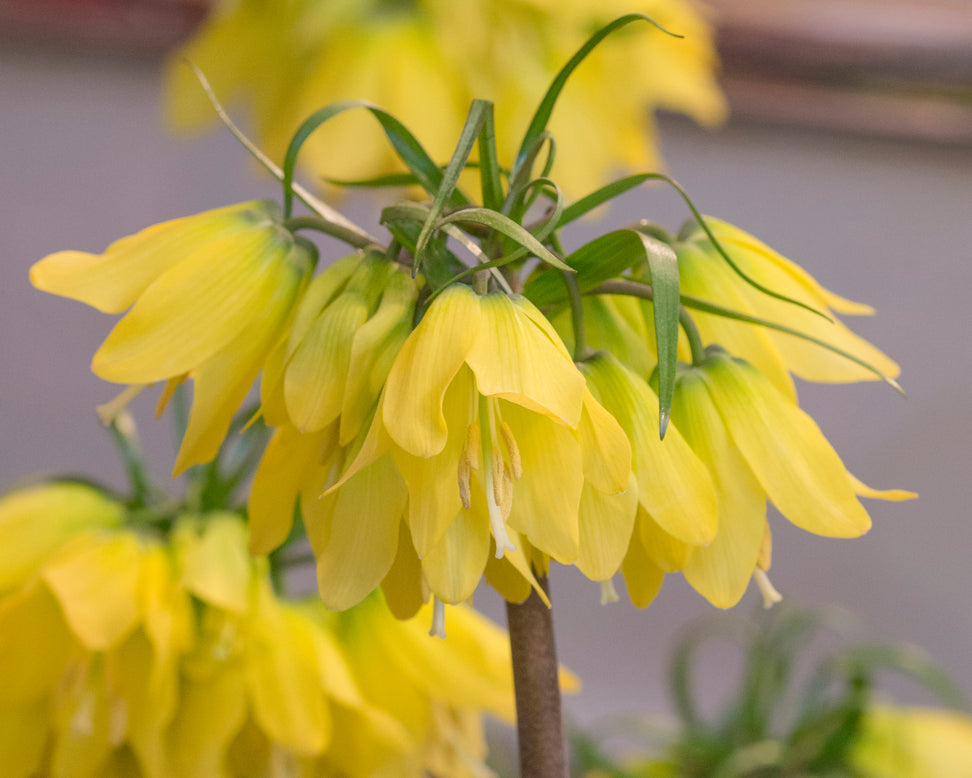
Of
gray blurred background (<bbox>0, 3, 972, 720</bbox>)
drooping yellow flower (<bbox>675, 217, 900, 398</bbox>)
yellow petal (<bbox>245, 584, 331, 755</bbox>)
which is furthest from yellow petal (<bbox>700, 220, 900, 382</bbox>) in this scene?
gray blurred background (<bbox>0, 3, 972, 720</bbox>)

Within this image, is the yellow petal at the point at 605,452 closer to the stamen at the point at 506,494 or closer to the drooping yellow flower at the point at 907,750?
the stamen at the point at 506,494

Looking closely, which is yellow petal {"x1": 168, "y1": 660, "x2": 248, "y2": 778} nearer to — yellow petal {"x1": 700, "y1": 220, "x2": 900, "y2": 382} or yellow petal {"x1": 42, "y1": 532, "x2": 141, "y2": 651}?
yellow petal {"x1": 42, "y1": 532, "x2": 141, "y2": 651}

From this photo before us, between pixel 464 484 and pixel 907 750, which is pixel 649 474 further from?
pixel 907 750

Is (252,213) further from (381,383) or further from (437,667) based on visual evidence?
(437,667)

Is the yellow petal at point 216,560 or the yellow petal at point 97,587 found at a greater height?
the yellow petal at point 216,560

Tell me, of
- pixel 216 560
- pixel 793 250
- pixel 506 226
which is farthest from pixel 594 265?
pixel 793 250

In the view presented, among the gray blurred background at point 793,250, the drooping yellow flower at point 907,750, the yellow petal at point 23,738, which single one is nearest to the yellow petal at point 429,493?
the yellow petal at point 23,738

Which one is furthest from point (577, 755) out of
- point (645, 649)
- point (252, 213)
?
point (252, 213)
